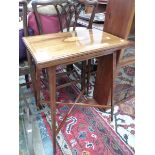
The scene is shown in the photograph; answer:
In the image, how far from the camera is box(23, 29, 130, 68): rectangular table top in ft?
3.04

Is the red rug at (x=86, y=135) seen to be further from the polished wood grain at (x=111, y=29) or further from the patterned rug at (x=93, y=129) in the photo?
the polished wood grain at (x=111, y=29)

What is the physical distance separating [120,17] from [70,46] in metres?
0.47

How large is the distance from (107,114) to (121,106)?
0.20m

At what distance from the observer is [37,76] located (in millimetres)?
1446

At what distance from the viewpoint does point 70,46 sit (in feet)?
3.47

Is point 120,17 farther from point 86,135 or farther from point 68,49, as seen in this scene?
point 86,135

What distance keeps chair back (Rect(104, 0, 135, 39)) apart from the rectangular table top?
2.5 inches

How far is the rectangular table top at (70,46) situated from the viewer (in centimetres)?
93

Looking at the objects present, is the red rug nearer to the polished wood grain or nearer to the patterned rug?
the patterned rug

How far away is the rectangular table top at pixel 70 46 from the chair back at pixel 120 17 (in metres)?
Answer: 0.06

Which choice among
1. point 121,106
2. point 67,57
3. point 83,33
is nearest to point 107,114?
point 121,106

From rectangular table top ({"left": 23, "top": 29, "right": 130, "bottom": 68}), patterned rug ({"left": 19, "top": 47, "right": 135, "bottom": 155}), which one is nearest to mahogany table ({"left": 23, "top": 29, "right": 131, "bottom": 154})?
rectangular table top ({"left": 23, "top": 29, "right": 130, "bottom": 68})
